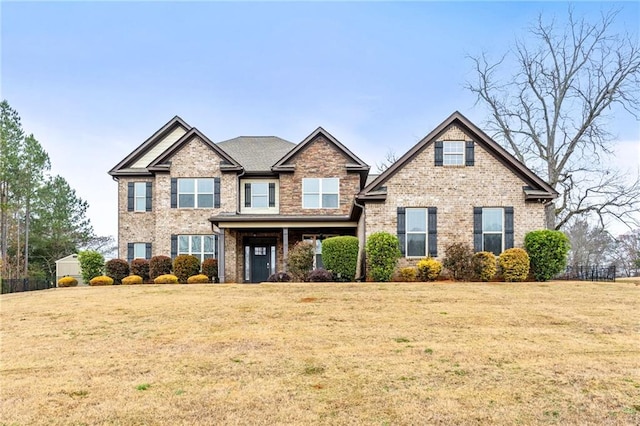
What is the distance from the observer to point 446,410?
255 inches

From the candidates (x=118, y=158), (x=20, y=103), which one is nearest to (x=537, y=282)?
(x=118, y=158)

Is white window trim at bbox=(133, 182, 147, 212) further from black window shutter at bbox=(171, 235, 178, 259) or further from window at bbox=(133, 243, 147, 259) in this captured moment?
black window shutter at bbox=(171, 235, 178, 259)

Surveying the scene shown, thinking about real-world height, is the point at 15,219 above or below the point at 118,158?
below

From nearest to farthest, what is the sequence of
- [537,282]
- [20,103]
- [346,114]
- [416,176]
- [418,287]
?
1. [418,287]
2. [537,282]
3. [416,176]
4. [346,114]
5. [20,103]

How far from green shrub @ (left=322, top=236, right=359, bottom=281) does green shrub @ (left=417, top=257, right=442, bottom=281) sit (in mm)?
2568

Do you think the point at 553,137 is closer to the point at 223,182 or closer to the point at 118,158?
the point at 223,182

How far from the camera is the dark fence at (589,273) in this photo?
76.2 ft

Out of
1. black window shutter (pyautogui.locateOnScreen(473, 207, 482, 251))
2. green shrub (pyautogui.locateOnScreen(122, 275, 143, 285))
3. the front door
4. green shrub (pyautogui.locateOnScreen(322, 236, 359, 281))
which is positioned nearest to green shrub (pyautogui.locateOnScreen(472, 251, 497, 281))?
black window shutter (pyautogui.locateOnScreen(473, 207, 482, 251))


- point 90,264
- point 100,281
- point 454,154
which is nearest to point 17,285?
point 90,264

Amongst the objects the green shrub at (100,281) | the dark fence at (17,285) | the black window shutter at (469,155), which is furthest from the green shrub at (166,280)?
the black window shutter at (469,155)

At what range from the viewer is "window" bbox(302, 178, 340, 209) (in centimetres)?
2534

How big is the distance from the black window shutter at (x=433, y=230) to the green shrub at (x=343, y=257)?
2952 mm

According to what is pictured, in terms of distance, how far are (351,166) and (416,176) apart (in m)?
4.95

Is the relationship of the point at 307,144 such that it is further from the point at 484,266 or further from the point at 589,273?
the point at 589,273
